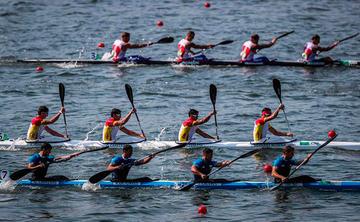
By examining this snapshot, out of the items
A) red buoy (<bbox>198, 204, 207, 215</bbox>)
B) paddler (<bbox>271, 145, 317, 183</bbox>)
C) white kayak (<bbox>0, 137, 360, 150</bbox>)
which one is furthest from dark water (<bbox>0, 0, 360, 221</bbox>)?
paddler (<bbox>271, 145, 317, 183</bbox>)

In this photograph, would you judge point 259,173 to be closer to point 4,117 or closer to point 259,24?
point 4,117

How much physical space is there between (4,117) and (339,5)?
29963 mm

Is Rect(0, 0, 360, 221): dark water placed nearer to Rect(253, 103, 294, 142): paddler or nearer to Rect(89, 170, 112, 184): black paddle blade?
Rect(89, 170, 112, 184): black paddle blade

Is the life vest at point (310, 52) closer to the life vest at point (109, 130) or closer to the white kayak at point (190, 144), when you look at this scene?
the white kayak at point (190, 144)

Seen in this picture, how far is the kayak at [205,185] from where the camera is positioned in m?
28.5

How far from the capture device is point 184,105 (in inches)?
1577

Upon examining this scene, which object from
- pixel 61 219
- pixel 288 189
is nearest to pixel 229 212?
pixel 288 189

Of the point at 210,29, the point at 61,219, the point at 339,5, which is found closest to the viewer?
the point at 61,219

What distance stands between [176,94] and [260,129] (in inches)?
368

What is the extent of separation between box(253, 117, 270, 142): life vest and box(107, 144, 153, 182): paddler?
5.53 metres

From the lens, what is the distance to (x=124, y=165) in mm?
28406

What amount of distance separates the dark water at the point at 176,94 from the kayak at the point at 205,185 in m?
0.21

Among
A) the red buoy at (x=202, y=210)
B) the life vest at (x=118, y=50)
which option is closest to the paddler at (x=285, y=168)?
the red buoy at (x=202, y=210)

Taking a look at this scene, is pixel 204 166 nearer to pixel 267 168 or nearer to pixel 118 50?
pixel 267 168
